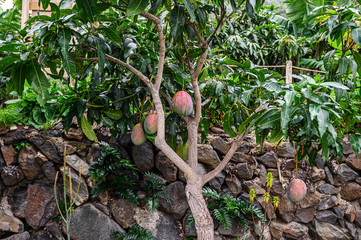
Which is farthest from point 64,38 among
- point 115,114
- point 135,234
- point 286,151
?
point 286,151

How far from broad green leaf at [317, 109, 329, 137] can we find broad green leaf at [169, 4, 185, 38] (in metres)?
0.68

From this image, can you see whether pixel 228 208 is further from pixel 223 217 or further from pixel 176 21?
pixel 176 21

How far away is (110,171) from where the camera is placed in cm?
221

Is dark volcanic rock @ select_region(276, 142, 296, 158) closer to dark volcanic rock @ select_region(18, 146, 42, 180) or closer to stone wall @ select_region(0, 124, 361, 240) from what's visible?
stone wall @ select_region(0, 124, 361, 240)

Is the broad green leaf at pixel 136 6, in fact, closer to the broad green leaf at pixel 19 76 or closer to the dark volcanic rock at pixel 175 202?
the broad green leaf at pixel 19 76

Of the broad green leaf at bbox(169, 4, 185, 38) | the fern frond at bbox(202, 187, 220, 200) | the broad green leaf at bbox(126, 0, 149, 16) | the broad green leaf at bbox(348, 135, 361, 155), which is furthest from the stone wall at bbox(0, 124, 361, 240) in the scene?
the broad green leaf at bbox(126, 0, 149, 16)

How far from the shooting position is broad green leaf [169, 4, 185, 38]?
116cm

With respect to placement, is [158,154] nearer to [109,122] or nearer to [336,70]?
[109,122]

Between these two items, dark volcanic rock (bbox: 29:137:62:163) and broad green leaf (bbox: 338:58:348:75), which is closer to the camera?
broad green leaf (bbox: 338:58:348:75)

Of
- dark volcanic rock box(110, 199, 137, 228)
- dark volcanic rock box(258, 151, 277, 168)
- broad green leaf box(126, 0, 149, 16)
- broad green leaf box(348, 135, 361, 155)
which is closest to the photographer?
broad green leaf box(126, 0, 149, 16)

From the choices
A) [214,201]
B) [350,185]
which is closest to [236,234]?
[214,201]

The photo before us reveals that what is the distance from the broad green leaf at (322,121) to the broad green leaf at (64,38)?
101cm

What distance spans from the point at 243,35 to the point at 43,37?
9.44ft

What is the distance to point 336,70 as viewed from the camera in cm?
168
